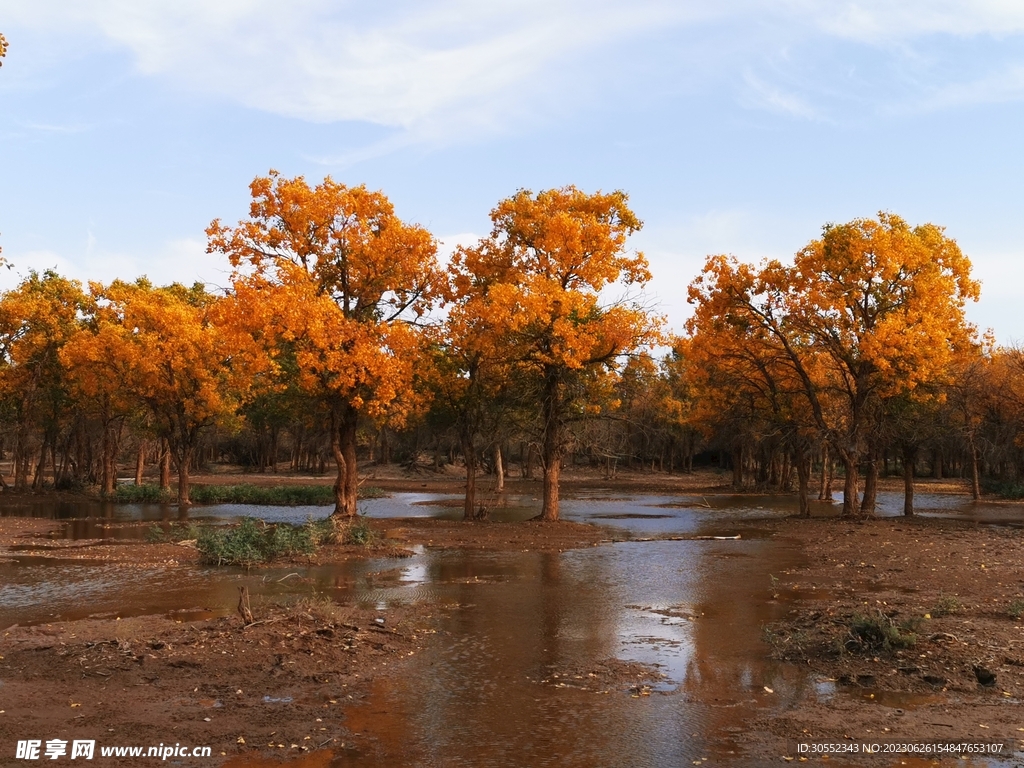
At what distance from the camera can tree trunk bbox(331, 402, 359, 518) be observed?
2848cm

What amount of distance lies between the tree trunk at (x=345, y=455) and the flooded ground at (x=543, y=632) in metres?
6.36

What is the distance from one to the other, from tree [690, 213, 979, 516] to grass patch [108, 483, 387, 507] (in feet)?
69.8

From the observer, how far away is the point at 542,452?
30047 mm

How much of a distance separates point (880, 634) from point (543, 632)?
4.53 metres

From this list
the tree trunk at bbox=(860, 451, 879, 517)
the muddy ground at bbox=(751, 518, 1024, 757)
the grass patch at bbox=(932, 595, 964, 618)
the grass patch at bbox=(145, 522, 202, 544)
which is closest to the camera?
the muddy ground at bbox=(751, 518, 1024, 757)

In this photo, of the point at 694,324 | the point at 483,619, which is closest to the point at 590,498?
the point at 694,324

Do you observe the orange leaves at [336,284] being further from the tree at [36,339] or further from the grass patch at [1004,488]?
the grass patch at [1004,488]

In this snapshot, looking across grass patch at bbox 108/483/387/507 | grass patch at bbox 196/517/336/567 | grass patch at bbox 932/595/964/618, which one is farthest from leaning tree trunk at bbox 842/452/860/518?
grass patch at bbox 108/483/387/507

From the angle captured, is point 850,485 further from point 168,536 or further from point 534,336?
point 168,536

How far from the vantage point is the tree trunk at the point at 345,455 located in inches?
1121

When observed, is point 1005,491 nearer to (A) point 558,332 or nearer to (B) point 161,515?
(A) point 558,332

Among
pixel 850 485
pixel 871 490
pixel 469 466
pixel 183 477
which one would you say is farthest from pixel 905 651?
pixel 183 477

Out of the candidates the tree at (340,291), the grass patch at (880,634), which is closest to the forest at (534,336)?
the tree at (340,291)

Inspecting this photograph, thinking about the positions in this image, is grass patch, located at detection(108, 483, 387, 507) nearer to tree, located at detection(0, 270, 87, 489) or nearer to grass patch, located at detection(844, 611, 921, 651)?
tree, located at detection(0, 270, 87, 489)
